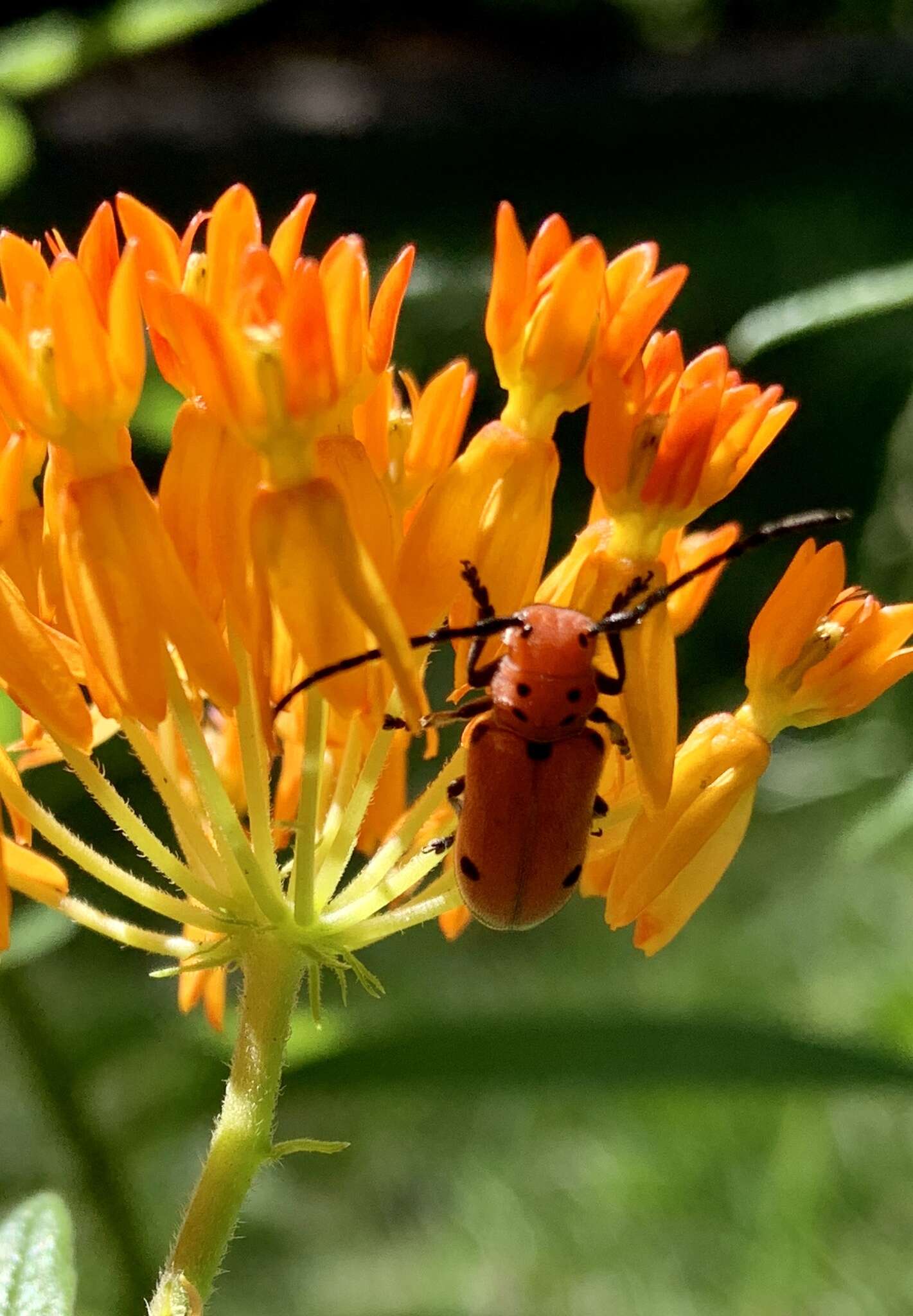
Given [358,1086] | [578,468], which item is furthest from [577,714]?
[578,468]

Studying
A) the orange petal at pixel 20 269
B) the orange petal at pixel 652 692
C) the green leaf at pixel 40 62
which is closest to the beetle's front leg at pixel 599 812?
the orange petal at pixel 652 692

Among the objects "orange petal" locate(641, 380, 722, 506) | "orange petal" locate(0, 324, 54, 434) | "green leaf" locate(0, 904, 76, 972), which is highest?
"orange petal" locate(0, 324, 54, 434)

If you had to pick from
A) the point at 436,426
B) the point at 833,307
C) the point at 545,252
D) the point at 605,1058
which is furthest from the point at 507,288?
the point at 605,1058

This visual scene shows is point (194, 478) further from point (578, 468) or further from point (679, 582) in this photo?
point (578, 468)

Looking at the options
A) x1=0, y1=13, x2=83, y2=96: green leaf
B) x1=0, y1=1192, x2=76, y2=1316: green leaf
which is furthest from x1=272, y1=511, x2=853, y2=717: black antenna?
x1=0, y1=13, x2=83, y2=96: green leaf

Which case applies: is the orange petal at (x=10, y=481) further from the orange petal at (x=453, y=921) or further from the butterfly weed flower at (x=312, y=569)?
the orange petal at (x=453, y=921)

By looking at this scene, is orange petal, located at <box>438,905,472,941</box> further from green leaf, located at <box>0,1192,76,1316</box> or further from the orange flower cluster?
green leaf, located at <box>0,1192,76,1316</box>

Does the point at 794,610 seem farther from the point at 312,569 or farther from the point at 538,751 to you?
the point at 312,569
